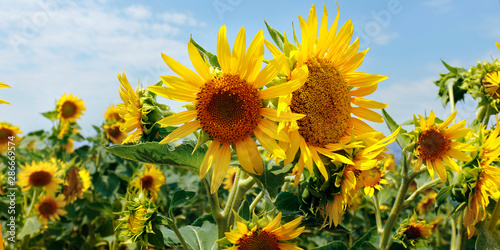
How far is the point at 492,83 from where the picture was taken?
1.96 meters

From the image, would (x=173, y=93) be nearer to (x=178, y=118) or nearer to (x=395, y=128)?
(x=178, y=118)

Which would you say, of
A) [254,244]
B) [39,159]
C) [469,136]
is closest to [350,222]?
[469,136]

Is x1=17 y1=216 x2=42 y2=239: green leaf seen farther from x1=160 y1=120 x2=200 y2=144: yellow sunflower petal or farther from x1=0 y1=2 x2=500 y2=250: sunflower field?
x1=160 y1=120 x2=200 y2=144: yellow sunflower petal

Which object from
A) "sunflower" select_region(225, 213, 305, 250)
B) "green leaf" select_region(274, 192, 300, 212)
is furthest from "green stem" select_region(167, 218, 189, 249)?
"green leaf" select_region(274, 192, 300, 212)

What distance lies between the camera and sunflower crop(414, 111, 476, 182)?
55.6 inches

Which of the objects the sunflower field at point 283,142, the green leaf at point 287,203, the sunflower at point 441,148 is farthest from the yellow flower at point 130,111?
the sunflower at point 441,148

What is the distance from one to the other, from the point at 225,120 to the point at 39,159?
287cm

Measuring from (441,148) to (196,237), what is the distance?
39.0 inches

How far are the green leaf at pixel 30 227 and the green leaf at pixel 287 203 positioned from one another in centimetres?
224

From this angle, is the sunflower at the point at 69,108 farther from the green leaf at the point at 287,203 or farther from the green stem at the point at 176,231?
the green leaf at the point at 287,203

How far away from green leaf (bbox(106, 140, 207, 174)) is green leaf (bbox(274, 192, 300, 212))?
36 cm

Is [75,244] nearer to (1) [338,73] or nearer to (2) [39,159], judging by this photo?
(2) [39,159]

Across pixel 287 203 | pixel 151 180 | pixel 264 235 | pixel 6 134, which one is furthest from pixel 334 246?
pixel 6 134

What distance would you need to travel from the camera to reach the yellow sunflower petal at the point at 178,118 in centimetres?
88
